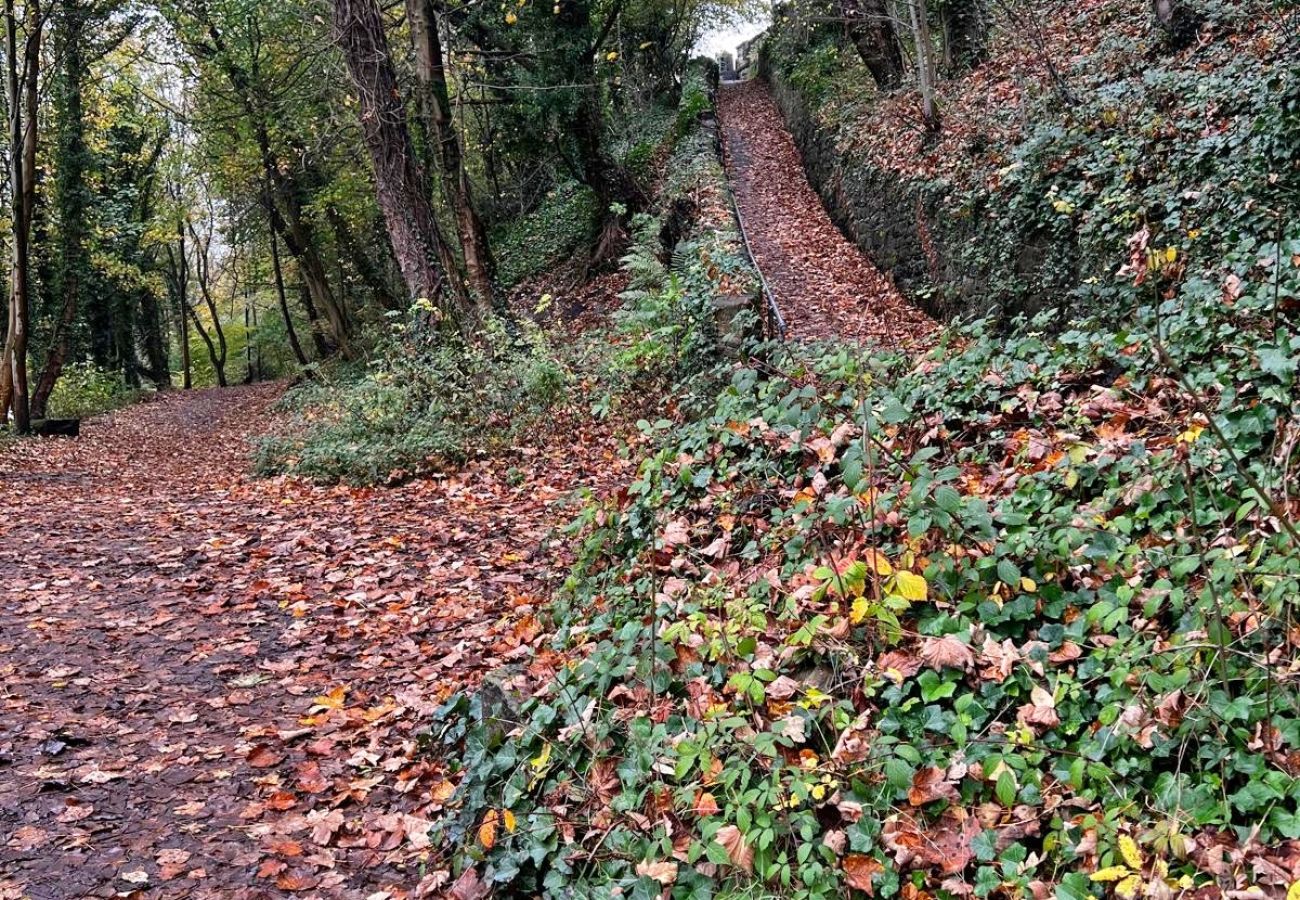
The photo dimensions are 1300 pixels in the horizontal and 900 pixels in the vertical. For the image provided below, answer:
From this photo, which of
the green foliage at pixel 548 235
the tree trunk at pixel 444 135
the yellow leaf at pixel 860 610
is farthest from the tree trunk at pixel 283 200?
the yellow leaf at pixel 860 610

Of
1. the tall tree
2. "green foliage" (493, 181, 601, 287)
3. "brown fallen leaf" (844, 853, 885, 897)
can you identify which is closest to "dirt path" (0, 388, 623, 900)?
"brown fallen leaf" (844, 853, 885, 897)

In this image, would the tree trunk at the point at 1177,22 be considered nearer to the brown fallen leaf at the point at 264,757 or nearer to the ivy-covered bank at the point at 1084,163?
the ivy-covered bank at the point at 1084,163

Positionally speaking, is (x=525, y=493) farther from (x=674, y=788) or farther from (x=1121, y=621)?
(x=1121, y=621)

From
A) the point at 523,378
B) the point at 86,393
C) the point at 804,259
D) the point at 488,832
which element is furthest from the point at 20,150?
the point at 488,832

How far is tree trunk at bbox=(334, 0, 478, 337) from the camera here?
10.5 metres

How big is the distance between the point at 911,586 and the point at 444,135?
11418 millimetres

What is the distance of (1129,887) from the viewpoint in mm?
2326

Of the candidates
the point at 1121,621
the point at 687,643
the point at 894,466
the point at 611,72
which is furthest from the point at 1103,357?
the point at 611,72

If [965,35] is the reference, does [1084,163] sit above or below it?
below

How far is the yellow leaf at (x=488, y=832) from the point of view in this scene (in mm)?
3270

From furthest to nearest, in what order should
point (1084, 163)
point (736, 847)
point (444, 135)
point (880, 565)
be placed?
point (444, 135) < point (1084, 163) < point (880, 565) < point (736, 847)

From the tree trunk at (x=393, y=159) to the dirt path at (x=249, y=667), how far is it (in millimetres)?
3589

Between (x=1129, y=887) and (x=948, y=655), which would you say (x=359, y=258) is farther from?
(x=1129, y=887)

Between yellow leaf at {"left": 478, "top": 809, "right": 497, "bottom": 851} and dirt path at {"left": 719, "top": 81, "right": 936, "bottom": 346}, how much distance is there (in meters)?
7.17
